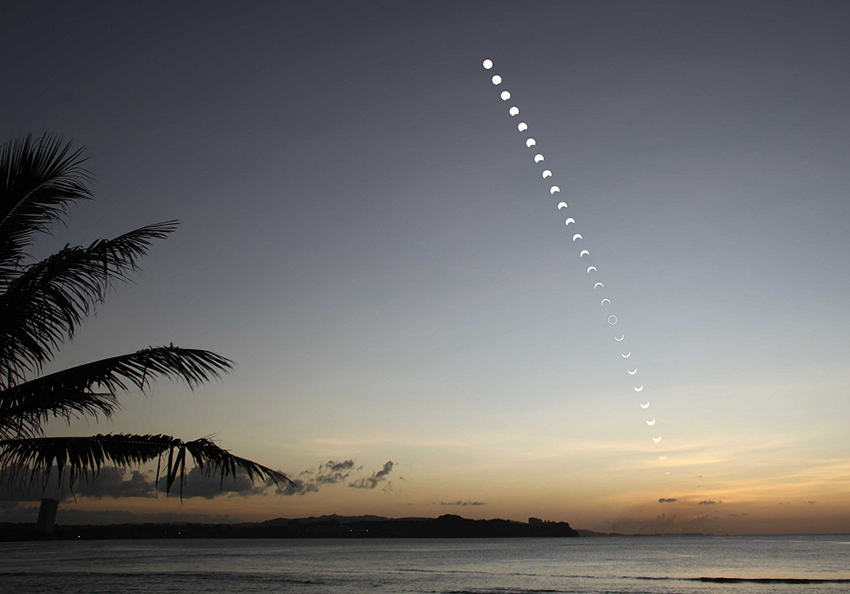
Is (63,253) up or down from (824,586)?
up

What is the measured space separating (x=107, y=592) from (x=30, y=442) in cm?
3151

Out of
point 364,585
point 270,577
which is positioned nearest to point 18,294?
point 364,585

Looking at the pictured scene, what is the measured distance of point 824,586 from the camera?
1790 inches

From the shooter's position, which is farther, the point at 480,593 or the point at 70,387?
the point at 480,593

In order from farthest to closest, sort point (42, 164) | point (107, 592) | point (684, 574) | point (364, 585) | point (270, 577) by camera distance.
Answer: point (684, 574), point (270, 577), point (364, 585), point (107, 592), point (42, 164)

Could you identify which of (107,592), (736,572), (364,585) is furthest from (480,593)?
(736,572)

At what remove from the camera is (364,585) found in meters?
43.2

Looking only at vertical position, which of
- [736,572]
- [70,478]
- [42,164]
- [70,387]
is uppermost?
[42,164]

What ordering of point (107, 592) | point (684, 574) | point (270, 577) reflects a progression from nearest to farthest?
point (107, 592) → point (270, 577) → point (684, 574)

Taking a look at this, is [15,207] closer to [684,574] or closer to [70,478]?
[70,478]

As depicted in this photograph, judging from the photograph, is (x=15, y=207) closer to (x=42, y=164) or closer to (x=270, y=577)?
(x=42, y=164)

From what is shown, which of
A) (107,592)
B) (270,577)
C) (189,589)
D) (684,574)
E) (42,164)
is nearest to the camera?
(42,164)

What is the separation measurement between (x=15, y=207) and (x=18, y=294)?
976 millimetres

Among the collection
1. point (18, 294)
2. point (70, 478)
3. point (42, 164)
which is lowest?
point (70, 478)
